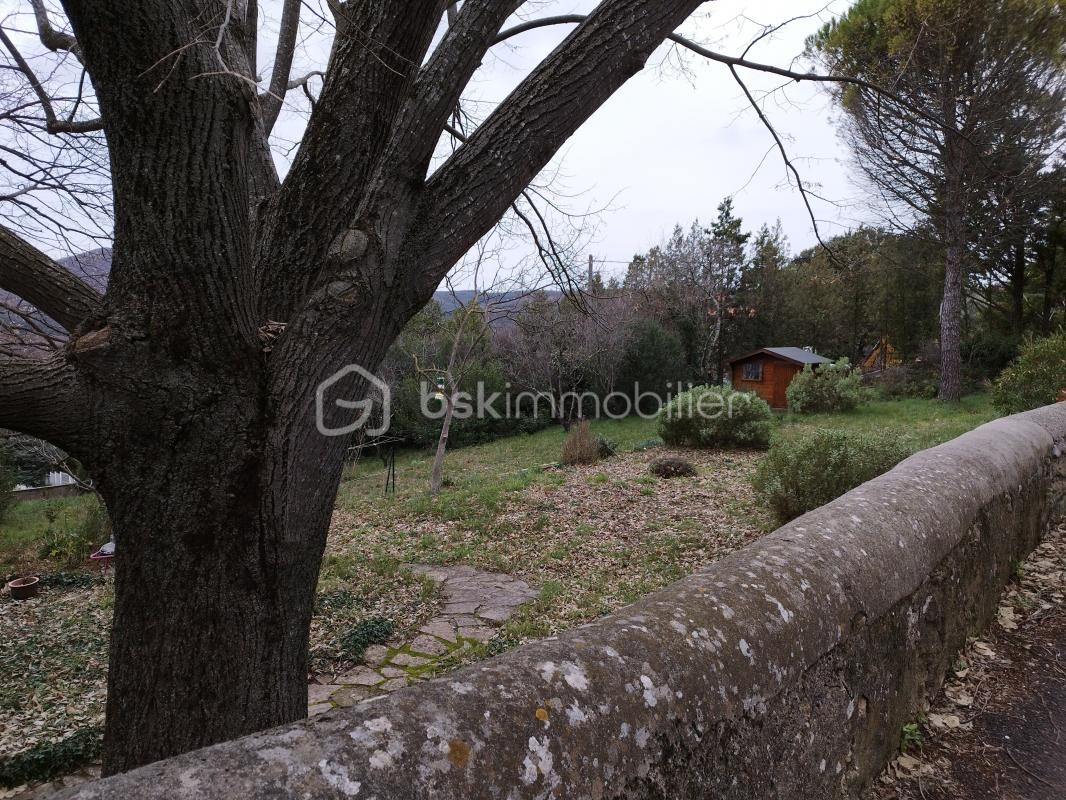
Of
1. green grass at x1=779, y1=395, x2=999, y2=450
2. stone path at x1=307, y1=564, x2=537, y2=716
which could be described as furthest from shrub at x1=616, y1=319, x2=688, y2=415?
stone path at x1=307, y1=564, x2=537, y2=716

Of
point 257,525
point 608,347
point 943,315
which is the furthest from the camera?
point 608,347

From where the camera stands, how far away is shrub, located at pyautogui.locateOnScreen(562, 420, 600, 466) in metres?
12.9

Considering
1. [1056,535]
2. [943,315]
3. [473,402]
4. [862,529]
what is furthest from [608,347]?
[862,529]

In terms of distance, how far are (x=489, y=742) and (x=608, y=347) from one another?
20.6 m

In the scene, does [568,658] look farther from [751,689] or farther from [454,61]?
[454,61]

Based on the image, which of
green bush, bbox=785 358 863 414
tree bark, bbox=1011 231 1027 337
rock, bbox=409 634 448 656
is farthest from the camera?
tree bark, bbox=1011 231 1027 337

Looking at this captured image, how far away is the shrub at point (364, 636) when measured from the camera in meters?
4.39

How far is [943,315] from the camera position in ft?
60.2

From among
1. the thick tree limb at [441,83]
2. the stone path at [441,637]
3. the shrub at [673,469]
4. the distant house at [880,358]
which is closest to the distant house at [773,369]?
the distant house at [880,358]

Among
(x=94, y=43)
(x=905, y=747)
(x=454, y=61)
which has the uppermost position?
(x=454, y=61)

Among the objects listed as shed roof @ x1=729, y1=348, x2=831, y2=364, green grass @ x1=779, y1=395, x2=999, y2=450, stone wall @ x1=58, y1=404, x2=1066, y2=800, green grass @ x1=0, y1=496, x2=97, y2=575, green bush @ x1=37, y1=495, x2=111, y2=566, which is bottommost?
green grass @ x1=0, y1=496, x2=97, y2=575

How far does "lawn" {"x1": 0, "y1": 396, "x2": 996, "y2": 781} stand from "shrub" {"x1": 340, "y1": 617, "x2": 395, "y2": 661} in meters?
0.02

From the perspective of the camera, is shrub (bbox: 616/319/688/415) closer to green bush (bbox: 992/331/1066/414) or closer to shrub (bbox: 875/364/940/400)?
Answer: shrub (bbox: 875/364/940/400)

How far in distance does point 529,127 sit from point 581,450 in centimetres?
1113
